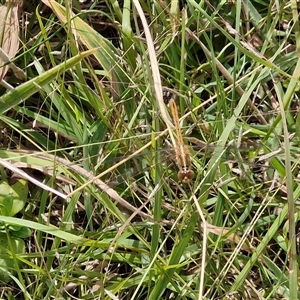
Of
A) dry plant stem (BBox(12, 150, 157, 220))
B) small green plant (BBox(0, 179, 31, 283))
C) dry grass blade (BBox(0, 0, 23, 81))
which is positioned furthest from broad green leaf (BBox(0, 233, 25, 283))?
dry grass blade (BBox(0, 0, 23, 81))

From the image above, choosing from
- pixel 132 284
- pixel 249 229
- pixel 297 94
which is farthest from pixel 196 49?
pixel 132 284

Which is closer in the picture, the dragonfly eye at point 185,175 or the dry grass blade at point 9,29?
the dragonfly eye at point 185,175

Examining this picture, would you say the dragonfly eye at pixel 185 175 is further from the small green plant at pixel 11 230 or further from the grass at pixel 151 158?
the small green plant at pixel 11 230

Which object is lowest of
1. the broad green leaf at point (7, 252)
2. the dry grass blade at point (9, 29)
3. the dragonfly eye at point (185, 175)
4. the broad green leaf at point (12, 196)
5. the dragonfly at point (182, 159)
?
the broad green leaf at point (7, 252)

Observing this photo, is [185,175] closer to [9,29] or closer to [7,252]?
[7,252]

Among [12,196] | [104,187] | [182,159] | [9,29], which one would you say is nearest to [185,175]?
[182,159]

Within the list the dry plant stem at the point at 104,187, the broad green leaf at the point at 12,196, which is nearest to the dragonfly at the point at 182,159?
the dry plant stem at the point at 104,187

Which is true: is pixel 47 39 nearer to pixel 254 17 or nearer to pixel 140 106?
pixel 140 106
